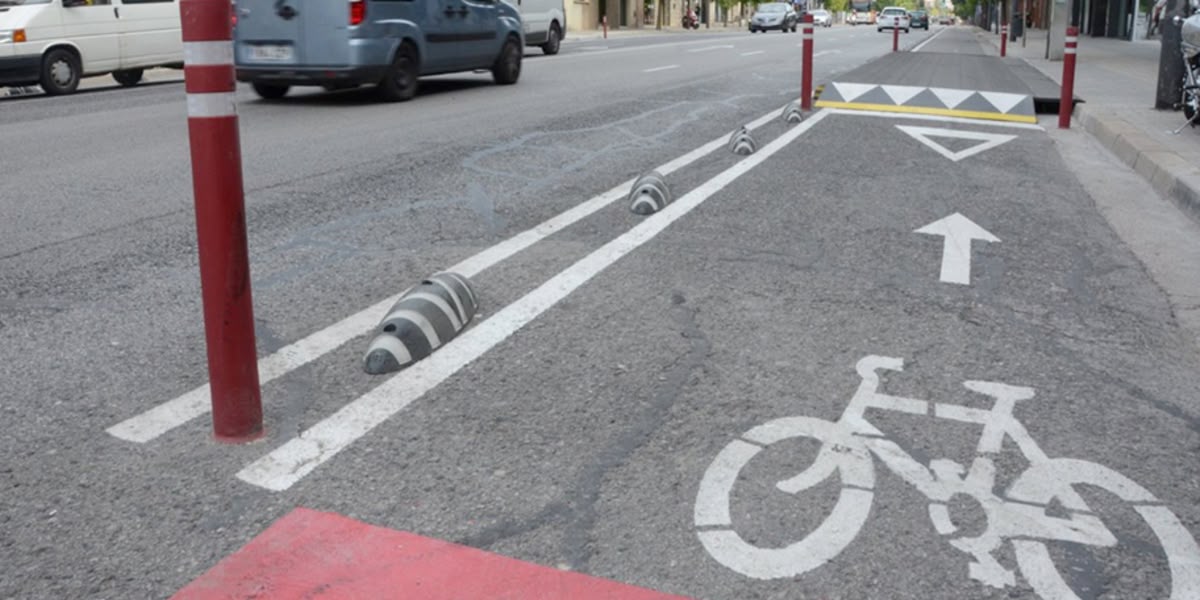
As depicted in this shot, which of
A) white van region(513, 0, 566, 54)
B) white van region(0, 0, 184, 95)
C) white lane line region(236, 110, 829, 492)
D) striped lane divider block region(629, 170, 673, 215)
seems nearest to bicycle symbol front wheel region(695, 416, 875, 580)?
white lane line region(236, 110, 829, 492)

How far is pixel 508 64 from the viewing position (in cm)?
1585

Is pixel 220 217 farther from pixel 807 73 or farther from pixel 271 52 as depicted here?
pixel 807 73

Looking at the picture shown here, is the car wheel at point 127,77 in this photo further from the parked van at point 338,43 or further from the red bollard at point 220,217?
the red bollard at point 220,217

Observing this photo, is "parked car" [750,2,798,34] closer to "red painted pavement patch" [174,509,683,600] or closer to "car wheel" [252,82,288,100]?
"car wheel" [252,82,288,100]

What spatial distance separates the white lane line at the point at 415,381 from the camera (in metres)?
3.06

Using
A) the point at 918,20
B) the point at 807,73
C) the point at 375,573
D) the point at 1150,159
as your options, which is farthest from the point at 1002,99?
the point at 918,20

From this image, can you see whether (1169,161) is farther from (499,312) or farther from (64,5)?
(64,5)

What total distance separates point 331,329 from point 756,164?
4.91m

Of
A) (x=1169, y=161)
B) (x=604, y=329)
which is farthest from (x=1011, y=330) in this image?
(x=1169, y=161)

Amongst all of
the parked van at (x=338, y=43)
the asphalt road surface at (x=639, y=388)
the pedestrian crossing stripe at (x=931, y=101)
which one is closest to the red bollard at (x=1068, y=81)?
the pedestrian crossing stripe at (x=931, y=101)

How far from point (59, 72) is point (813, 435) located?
51.1ft

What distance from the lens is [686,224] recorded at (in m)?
6.30

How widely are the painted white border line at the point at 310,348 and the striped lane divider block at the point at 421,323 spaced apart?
0.25 meters

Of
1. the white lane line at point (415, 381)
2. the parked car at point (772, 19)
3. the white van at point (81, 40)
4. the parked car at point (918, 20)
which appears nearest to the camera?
the white lane line at point (415, 381)
